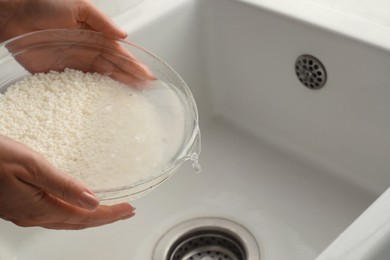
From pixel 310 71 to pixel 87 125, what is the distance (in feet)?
1.06

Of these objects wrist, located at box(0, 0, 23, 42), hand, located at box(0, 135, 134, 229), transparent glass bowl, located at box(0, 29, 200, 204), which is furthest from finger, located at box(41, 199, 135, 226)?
wrist, located at box(0, 0, 23, 42)

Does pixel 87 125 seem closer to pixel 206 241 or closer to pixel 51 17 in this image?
pixel 51 17

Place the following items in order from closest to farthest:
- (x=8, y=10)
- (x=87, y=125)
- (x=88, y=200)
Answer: (x=88, y=200) < (x=87, y=125) < (x=8, y=10)

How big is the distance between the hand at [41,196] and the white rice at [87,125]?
0.03 metres

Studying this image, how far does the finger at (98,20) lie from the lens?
2.21 ft

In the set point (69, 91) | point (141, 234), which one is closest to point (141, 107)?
point (69, 91)

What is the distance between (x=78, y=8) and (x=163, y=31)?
7.2 inches

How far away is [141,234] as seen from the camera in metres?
0.78

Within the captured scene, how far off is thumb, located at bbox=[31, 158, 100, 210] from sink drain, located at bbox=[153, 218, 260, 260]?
0.92 feet

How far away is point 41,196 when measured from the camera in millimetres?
534

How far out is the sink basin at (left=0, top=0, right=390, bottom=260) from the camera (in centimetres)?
75

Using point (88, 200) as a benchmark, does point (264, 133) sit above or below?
below

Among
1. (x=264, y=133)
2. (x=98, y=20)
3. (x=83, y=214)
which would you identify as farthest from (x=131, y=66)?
(x=264, y=133)

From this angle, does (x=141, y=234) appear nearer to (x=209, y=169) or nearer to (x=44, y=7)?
(x=209, y=169)
